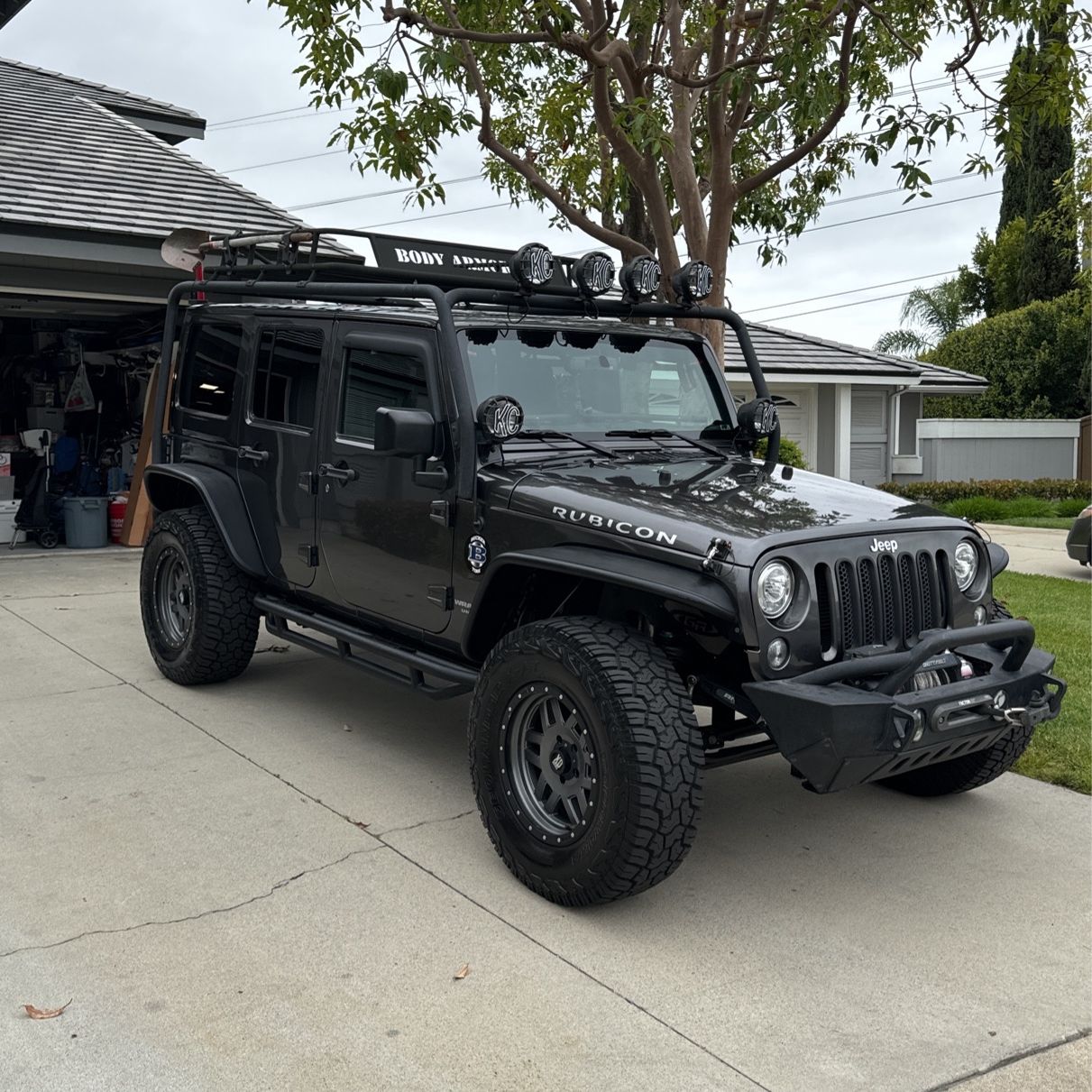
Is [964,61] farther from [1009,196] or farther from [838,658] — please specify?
[1009,196]

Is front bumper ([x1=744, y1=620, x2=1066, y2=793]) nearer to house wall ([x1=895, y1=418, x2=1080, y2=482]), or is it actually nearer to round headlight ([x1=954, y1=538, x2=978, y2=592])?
round headlight ([x1=954, y1=538, x2=978, y2=592])

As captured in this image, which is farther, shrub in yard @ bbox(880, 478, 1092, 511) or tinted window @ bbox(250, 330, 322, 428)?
shrub in yard @ bbox(880, 478, 1092, 511)

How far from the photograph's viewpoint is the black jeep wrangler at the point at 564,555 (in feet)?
12.7

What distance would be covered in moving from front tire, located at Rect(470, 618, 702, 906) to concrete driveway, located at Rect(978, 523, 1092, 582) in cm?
829

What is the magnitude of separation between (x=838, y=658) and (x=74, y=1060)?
2.52 m

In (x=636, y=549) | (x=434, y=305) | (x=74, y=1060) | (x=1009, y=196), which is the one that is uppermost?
(x=1009, y=196)

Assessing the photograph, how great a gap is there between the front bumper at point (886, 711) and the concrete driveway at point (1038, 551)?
776 cm

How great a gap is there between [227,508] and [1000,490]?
753 inches

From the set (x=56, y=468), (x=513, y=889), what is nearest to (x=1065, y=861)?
(x=513, y=889)

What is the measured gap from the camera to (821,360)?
75.2 feet

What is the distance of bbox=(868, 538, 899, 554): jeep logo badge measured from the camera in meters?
4.15

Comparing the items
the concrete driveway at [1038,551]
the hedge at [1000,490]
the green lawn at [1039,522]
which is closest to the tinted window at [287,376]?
the concrete driveway at [1038,551]

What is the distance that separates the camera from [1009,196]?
117ft

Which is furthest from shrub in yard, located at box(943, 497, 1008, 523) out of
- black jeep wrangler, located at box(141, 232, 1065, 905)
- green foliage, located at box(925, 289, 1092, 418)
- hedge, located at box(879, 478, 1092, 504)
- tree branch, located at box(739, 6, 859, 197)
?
black jeep wrangler, located at box(141, 232, 1065, 905)
